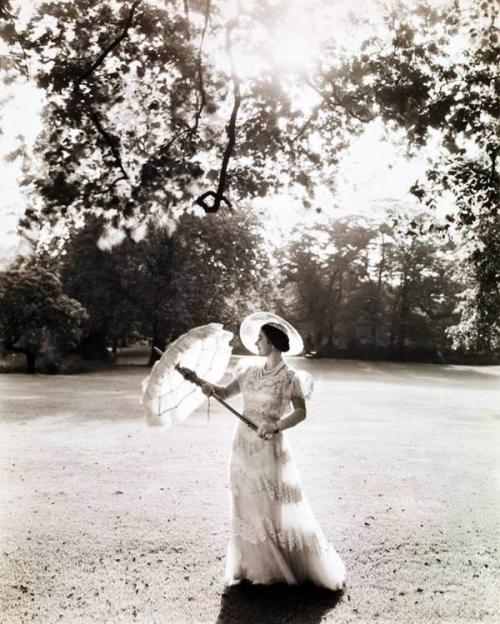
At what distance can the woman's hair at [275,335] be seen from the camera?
176 inches

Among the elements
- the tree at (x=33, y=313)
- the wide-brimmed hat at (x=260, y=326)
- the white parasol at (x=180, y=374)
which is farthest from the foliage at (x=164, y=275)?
the white parasol at (x=180, y=374)

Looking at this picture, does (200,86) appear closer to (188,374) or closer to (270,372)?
(270,372)

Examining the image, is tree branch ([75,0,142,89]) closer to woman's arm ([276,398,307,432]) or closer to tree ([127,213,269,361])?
woman's arm ([276,398,307,432])

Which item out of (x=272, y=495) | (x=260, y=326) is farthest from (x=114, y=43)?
Answer: (x=272, y=495)

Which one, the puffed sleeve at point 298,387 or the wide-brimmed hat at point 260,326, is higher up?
the wide-brimmed hat at point 260,326

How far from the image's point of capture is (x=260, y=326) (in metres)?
4.63

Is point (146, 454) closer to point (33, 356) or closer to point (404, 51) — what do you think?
point (404, 51)

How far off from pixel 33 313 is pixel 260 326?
72.9ft

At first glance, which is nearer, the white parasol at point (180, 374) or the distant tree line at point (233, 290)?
the white parasol at point (180, 374)

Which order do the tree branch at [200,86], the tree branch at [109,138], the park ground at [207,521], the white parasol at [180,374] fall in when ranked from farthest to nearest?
the tree branch at [200,86]
the tree branch at [109,138]
the park ground at [207,521]
the white parasol at [180,374]

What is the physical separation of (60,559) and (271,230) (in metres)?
33.3

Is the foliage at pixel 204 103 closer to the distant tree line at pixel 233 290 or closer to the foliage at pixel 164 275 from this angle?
the distant tree line at pixel 233 290

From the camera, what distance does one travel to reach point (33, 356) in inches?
1005

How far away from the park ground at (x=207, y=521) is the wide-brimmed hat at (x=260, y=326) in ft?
6.54
